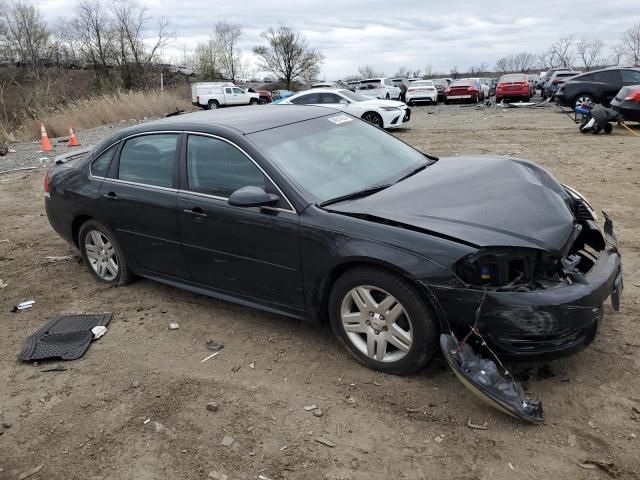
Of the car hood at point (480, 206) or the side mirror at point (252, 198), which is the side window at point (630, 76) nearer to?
the car hood at point (480, 206)

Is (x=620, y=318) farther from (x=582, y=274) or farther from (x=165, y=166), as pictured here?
(x=165, y=166)

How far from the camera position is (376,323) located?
326 centimetres

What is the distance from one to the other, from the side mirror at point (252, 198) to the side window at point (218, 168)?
15 cm

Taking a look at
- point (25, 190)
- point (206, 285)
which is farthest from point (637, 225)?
point (25, 190)

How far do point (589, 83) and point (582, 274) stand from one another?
17.9m

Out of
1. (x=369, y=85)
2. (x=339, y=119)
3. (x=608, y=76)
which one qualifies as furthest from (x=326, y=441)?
(x=369, y=85)

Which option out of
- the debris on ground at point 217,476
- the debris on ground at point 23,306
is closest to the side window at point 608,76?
the debris on ground at point 23,306

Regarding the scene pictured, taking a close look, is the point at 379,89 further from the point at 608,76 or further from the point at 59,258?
the point at 59,258

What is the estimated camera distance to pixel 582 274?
3.09 m

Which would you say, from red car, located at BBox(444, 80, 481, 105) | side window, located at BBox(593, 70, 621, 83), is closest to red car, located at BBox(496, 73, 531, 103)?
red car, located at BBox(444, 80, 481, 105)

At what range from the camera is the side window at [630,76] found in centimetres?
1775

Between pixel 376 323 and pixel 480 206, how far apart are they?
966 mm

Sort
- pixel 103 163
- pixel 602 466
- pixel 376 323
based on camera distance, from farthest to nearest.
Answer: pixel 103 163, pixel 376 323, pixel 602 466

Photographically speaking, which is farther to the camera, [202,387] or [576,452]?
[202,387]
